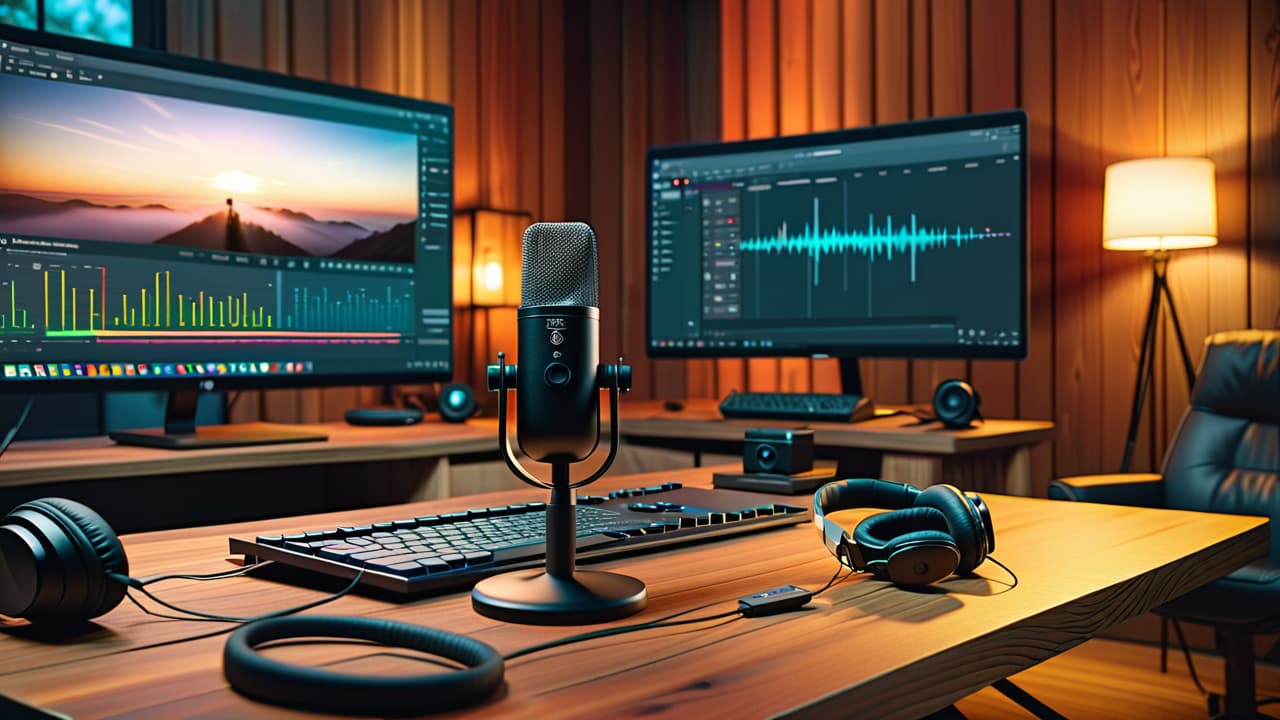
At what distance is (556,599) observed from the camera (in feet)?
2.50

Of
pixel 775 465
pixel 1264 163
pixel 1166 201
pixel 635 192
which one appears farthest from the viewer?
pixel 635 192

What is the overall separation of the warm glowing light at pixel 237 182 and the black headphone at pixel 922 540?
4.81 feet

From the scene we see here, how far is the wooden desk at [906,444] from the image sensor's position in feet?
6.85

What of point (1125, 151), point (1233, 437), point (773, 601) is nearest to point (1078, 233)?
point (1125, 151)

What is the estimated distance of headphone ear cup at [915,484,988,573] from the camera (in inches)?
35.6

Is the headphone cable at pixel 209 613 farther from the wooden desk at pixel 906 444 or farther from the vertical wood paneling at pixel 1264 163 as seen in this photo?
the vertical wood paneling at pixel 1264 163

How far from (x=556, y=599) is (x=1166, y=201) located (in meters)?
2.59


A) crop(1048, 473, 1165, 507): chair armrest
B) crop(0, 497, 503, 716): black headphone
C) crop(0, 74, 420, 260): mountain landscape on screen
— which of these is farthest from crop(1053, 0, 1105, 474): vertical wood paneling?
crop(0, 497, 503, 716): black headphone

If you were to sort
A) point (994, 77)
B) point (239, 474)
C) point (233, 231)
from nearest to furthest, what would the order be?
point (239, 474), point (233, 231), point (994, 77)

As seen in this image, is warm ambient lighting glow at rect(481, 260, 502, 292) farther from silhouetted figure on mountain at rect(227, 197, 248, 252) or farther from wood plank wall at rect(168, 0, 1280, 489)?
A: silhouetted figure on mountain at rect(227, 197, 248, 252)

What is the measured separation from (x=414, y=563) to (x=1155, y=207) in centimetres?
259

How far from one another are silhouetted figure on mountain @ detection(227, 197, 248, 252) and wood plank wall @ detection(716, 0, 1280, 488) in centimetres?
222

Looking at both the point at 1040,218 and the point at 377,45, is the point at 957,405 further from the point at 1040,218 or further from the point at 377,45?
the point at 377,45

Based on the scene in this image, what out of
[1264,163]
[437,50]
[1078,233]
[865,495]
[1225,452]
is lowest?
[1225,452]
